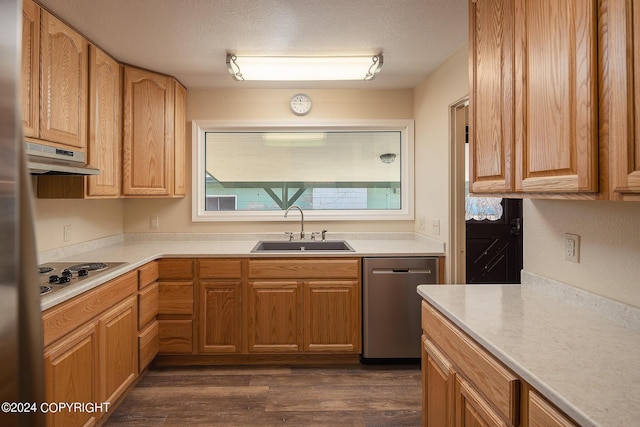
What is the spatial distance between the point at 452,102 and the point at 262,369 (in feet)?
7.94

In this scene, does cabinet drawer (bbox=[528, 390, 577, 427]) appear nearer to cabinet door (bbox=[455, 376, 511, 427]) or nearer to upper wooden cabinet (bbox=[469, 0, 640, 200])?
cabinet door (bbox=[455, 376, 511, 427])

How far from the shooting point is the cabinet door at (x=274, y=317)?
2.74 metres

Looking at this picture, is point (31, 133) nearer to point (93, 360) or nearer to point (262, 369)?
point (93, 360)

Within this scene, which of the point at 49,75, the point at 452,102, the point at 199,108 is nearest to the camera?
the point at 49,75

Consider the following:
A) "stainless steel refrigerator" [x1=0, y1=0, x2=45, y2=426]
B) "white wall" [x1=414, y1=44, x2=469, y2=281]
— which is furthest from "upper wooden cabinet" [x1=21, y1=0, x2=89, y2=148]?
"white wall" [x1=414, y1=44, x2=469, y2=281]

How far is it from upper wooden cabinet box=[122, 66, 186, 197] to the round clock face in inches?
39.5

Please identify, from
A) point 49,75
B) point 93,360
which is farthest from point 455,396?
point 49,75

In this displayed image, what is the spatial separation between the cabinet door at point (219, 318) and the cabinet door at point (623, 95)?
2.37 m

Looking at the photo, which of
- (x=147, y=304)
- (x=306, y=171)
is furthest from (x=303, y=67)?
(x=147, y=304)

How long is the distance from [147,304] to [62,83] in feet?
4.80

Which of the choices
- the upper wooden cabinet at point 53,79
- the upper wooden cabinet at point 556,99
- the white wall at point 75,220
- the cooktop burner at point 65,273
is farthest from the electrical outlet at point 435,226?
the white wall at point 75,220

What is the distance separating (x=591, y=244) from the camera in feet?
4.58

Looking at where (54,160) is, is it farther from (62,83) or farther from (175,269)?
(175,269)

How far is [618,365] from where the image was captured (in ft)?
3.08
